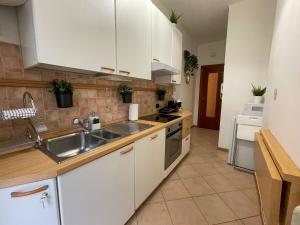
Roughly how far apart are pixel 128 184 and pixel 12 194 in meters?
0.79

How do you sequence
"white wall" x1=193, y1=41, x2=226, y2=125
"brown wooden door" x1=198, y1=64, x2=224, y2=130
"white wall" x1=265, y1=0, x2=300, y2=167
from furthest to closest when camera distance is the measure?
1. "brown wooden door" x1=198, y1=64, x2=224, y2=130
2. "white wall" x1=193, y1=41, x2=226, y2=125
3. "white wall" x1=265, y1=0, x2=300, y2=167

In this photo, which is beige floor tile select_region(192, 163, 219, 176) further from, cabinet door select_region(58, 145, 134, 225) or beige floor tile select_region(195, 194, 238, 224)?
cabinet door select_region(58, 145, 134, 225)

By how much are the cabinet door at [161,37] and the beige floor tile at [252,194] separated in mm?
2060

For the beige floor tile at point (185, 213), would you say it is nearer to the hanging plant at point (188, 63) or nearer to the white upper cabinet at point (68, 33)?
the white upper cabinet at point (68, 33)

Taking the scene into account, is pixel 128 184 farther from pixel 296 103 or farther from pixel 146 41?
pixel 146 41

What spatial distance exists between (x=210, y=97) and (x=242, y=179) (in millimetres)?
3124

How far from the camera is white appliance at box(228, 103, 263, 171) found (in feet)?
7.27

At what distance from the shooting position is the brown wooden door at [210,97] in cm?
461

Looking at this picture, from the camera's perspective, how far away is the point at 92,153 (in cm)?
93

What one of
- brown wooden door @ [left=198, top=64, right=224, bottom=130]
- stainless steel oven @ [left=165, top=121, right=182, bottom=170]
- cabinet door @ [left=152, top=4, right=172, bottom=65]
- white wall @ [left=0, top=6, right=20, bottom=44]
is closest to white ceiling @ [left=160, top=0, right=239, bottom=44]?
cabinet door @ [left=152, top=4, right=172, bottom=65]

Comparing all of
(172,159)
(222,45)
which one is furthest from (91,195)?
(222,45)

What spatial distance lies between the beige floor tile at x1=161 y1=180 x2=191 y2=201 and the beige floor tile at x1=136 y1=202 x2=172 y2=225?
158mm

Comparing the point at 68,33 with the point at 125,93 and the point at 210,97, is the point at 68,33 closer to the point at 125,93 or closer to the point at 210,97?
the point at 125,93

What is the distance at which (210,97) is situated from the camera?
4812 mm
